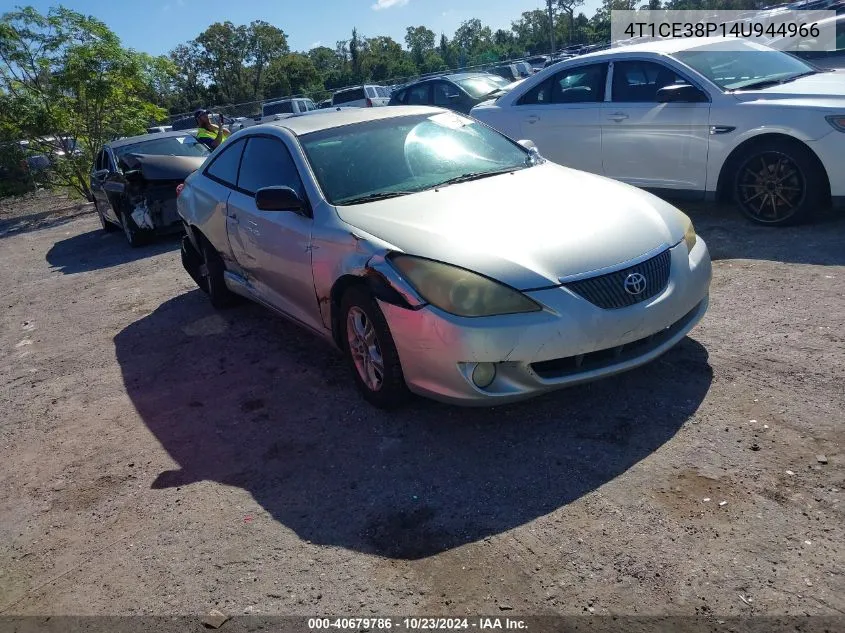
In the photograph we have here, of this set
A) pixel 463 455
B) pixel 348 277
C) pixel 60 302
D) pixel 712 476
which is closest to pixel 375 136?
pixel 348 277

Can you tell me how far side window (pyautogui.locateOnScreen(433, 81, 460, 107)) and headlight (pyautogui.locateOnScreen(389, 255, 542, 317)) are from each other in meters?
13.4

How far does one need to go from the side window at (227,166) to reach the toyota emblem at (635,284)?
324 cm

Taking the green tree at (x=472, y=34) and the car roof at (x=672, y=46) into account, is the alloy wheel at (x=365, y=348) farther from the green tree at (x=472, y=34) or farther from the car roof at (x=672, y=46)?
the green tree at (x=472, y=34)

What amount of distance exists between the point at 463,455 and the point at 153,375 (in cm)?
284

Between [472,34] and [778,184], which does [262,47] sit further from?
[778,184]

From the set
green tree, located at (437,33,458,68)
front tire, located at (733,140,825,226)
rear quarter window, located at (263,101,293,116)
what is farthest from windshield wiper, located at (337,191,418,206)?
green tree, located at (437,33,458,68)

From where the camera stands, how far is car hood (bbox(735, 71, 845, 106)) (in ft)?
19.6

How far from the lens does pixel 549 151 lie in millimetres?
7961

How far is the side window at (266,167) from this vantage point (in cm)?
471

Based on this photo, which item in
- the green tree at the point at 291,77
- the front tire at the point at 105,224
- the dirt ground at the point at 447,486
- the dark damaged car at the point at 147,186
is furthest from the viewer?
the green tree at the point at 291,77

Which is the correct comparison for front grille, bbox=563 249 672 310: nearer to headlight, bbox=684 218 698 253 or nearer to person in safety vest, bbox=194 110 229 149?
headlight, bbox=684 218 698 253

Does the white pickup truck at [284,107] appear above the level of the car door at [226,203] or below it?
below

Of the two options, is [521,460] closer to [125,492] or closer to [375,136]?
[125,492]

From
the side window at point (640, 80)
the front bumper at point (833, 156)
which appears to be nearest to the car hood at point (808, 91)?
the front bumper at point (833, 156)
